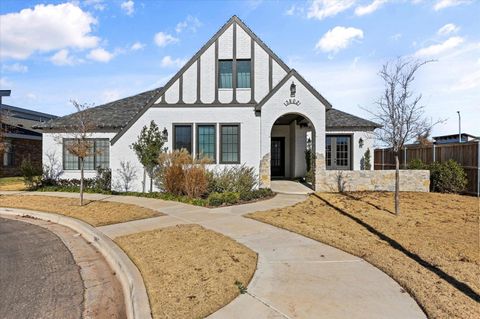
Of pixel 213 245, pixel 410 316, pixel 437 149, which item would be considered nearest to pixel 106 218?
pixel 213 245

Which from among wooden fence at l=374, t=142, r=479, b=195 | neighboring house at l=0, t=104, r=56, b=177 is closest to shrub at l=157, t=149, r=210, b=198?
wooden fence at l=374, t=142, r=479, b=195

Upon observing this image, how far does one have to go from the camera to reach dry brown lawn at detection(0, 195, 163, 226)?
33.3 feet

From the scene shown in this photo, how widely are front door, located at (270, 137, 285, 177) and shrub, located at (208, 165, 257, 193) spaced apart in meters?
5.51

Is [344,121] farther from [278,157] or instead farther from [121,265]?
[121,265]

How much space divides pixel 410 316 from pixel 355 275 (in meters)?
1.31

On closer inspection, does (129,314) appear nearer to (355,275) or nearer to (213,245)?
(213,245)

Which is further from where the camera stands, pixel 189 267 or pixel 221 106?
pixel 221 106

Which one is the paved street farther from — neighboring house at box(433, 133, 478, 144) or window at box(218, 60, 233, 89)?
neighboring house at box(433, 133, 478, 144)

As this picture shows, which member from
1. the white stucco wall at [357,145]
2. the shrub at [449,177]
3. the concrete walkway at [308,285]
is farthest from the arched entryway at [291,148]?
the concrete walkway at [308,285]

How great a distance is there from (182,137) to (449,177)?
1242 cm

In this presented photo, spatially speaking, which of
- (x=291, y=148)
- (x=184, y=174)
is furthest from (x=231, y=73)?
(x=291, y=148)

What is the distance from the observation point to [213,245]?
6750mm

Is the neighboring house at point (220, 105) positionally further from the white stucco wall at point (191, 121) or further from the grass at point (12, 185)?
the grass at point (12, 185)

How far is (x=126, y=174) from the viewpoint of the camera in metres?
15.8
